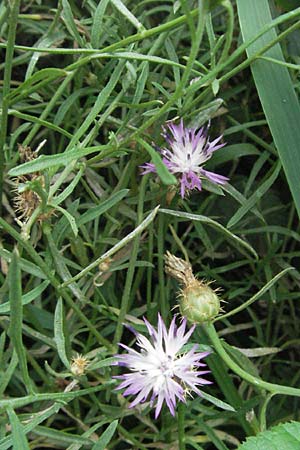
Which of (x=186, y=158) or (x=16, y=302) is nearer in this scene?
(x=16, y=302)

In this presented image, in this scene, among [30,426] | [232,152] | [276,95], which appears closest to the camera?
[30,426]

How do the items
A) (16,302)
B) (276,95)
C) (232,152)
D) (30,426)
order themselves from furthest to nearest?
(232,152) → (276,95) → (30,426) → (16,302)

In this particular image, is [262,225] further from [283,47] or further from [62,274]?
[62,274]

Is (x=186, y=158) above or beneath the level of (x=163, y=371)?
above

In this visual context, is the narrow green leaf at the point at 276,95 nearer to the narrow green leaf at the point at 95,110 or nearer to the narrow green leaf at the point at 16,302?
the narrow green leaf at the point at 95,110

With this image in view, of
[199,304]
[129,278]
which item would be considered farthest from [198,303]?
[129,278]

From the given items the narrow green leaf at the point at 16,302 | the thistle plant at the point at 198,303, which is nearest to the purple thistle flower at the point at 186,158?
the thistle plant at the point at 198,303

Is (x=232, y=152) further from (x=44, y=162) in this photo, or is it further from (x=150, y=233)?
(x=44, y=162)

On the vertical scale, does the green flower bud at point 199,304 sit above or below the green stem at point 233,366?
above

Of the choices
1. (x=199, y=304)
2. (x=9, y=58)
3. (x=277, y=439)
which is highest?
(x=9, y=58)
